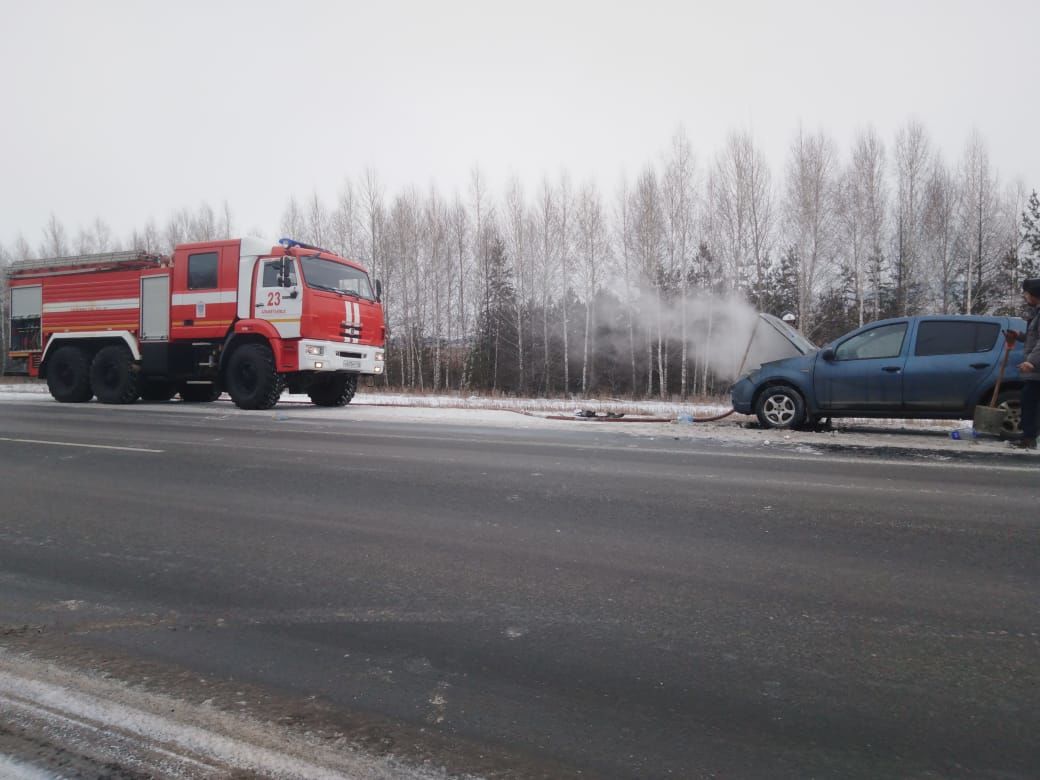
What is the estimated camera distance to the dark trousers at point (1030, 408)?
7.93 meters

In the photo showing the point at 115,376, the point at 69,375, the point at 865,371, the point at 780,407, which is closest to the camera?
the point at 865,371

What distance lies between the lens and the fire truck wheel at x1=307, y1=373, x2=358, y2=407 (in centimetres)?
1588

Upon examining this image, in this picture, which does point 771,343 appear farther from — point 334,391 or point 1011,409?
point 334,391

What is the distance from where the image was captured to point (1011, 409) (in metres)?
8.71

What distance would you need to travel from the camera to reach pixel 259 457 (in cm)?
750

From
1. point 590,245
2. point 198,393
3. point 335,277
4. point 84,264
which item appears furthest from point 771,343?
point 590,245

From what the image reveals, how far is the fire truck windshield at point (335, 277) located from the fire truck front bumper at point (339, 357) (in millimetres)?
1160

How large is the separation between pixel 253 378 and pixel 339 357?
179cm

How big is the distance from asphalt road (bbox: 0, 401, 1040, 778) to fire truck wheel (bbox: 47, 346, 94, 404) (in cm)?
1119

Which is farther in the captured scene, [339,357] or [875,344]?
[339,357]

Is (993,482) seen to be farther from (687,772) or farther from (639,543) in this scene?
(687,772)

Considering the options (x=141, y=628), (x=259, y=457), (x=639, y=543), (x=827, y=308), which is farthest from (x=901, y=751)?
(x=827, y=308)

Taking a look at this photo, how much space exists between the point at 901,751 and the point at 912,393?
27.4ft

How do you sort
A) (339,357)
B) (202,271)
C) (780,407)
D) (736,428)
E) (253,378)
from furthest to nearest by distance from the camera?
(202,271), (339,357), (253,378), (736,428), (780,407)
